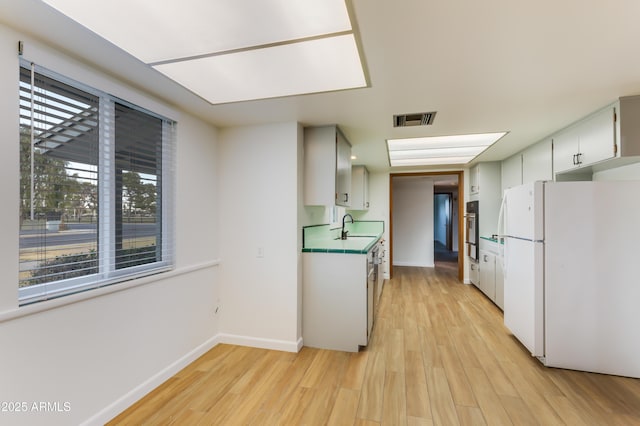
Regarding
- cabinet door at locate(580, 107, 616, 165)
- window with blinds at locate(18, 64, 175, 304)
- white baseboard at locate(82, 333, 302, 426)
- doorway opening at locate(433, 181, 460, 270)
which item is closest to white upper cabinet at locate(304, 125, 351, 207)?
→ window with blinds at locate(18, 64, 175, 304)

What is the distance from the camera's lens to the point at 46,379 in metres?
1.51

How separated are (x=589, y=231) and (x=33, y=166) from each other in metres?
3.93

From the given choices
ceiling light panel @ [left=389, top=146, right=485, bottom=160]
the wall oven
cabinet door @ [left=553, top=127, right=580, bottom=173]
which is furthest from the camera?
the wall oven

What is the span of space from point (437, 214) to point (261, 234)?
10.6 m

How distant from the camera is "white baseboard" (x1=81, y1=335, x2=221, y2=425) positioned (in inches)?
69.9

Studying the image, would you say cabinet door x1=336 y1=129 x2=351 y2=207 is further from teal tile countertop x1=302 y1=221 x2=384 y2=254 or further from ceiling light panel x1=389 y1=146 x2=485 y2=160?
ceiling light panel x1=389 y1=146 x2=485 y2=160

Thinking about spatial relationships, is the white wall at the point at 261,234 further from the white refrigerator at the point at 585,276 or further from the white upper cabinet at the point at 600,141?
the white upper cabinet at the point at 600,141

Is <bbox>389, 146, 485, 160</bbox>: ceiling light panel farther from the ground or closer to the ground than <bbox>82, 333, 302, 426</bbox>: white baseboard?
farther from the ground

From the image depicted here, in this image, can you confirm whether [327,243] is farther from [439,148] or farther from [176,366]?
[439,148]

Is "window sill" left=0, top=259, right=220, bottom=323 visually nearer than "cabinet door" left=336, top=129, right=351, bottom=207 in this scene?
Yes

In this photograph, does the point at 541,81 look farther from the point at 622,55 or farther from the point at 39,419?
the point at 39,419

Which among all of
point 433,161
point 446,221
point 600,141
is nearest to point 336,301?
point 600,141

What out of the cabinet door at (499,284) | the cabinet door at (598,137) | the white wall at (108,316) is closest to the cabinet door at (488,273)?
the cabinet door at (499,284)

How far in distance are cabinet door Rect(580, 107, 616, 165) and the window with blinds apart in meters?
3.68
